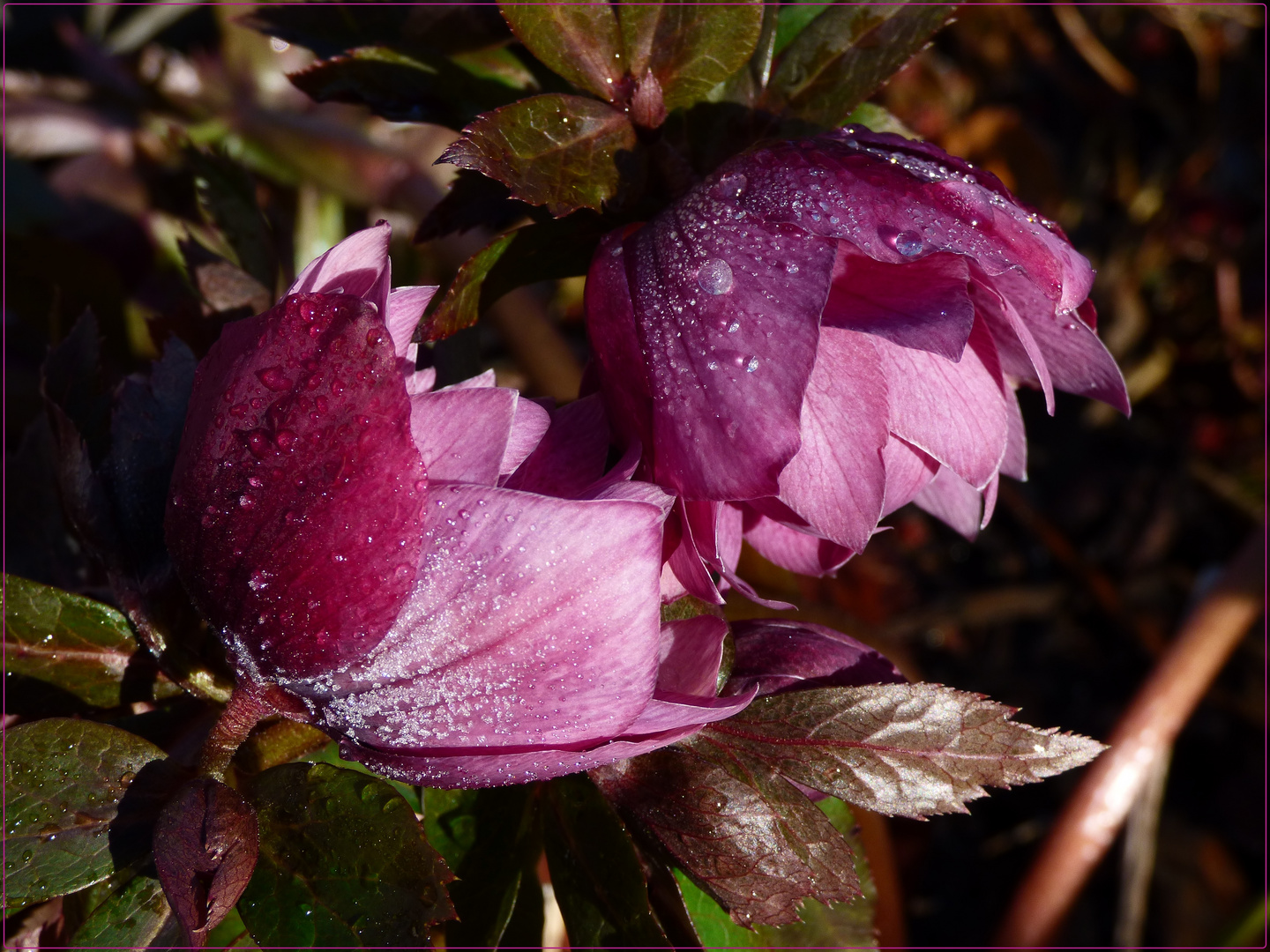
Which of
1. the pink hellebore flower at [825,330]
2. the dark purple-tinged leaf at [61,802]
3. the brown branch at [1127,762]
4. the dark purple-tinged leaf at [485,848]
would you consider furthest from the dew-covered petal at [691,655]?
the brown branch at [1127,762]

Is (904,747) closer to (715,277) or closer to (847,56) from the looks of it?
(715,277)

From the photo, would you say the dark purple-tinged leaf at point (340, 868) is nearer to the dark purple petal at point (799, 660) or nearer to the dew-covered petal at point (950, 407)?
the dark purple petal at point (799, 660)

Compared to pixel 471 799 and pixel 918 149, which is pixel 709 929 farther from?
pixel 918 149

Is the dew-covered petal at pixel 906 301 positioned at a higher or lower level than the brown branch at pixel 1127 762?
higher

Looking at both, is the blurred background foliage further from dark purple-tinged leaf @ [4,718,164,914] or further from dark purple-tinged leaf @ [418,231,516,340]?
dark purple-tinged leaf @ [4,718,164,914]

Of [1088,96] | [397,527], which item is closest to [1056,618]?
[1088,96]

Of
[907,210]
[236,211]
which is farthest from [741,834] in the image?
[236,211]
